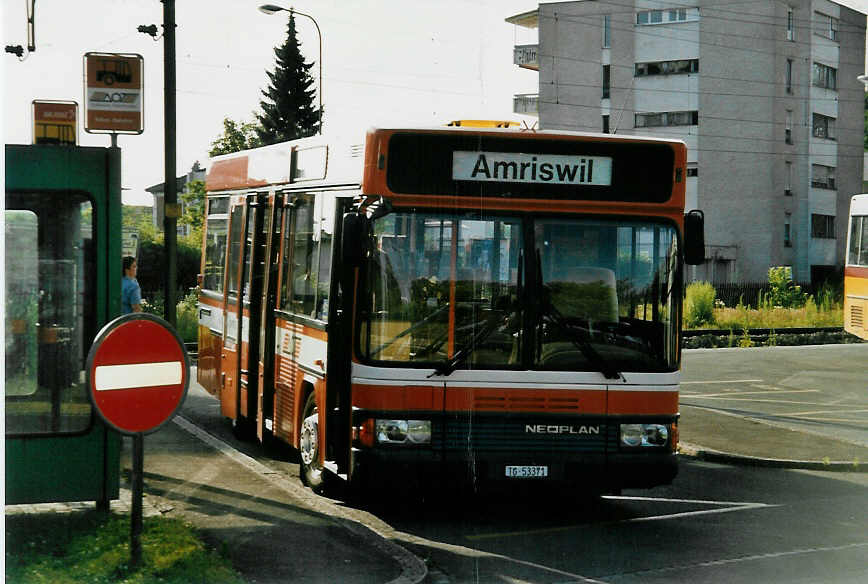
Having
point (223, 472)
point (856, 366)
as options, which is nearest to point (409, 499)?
point (223, 472)

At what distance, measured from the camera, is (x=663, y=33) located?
62.7 metres

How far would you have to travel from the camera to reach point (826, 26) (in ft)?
206

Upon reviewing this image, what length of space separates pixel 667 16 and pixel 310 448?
5595cm

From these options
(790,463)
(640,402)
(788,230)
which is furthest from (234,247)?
(788,230)

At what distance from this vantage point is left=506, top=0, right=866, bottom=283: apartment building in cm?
5956

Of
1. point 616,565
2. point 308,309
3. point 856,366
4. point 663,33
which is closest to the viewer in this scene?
point 616,565

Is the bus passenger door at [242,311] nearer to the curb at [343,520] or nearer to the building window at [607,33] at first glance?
the curb at [343,520]

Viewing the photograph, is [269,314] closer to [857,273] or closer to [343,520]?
[343,520]

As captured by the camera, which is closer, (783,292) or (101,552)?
(101,552)

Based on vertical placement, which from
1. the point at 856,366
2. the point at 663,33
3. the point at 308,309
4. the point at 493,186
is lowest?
the point at 856,366

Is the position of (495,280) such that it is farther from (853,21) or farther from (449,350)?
(853,21)

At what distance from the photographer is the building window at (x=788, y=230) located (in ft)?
198

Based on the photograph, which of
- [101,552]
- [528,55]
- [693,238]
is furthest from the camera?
[528,55]

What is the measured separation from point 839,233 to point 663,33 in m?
13.6
